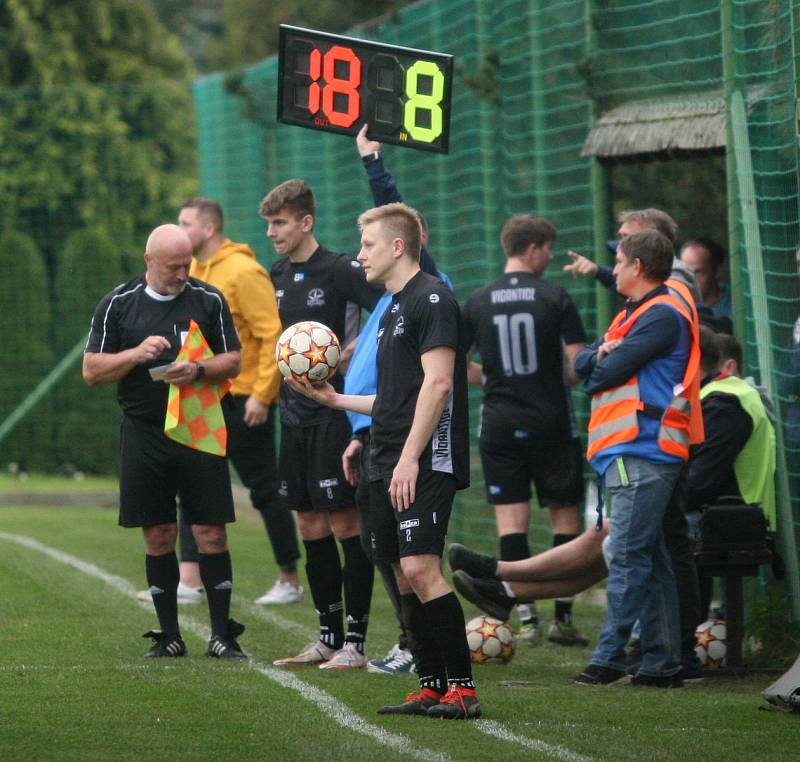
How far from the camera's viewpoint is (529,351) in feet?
30.7

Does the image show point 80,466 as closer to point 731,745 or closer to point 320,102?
point 320,102

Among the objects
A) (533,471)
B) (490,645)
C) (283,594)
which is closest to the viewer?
(490,645)

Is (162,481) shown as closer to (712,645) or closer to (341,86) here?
(341,86)

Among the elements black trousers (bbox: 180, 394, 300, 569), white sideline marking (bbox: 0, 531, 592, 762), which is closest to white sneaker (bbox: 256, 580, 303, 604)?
black trousers (bbox: 180, 394, 300, 569)

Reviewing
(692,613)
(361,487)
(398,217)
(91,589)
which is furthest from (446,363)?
(91,589)

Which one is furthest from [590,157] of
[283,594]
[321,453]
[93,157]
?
[93,157]

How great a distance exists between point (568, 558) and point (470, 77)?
15.7 ft

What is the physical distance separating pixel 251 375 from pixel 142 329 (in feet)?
6.80

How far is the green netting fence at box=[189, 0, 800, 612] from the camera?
29.4ft

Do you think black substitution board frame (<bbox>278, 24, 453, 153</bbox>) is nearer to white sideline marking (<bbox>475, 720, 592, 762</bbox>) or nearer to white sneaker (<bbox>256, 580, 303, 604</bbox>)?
white sideline marking (<bbox>475, 720, 592, 762</bbox>)

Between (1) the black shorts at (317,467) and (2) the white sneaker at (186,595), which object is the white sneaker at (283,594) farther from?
(1) the black shorts at (317,467)

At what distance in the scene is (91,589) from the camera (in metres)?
10.6

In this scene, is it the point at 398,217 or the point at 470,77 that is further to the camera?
the point at 470,77

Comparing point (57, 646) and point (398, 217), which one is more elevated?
point (398, 217)
